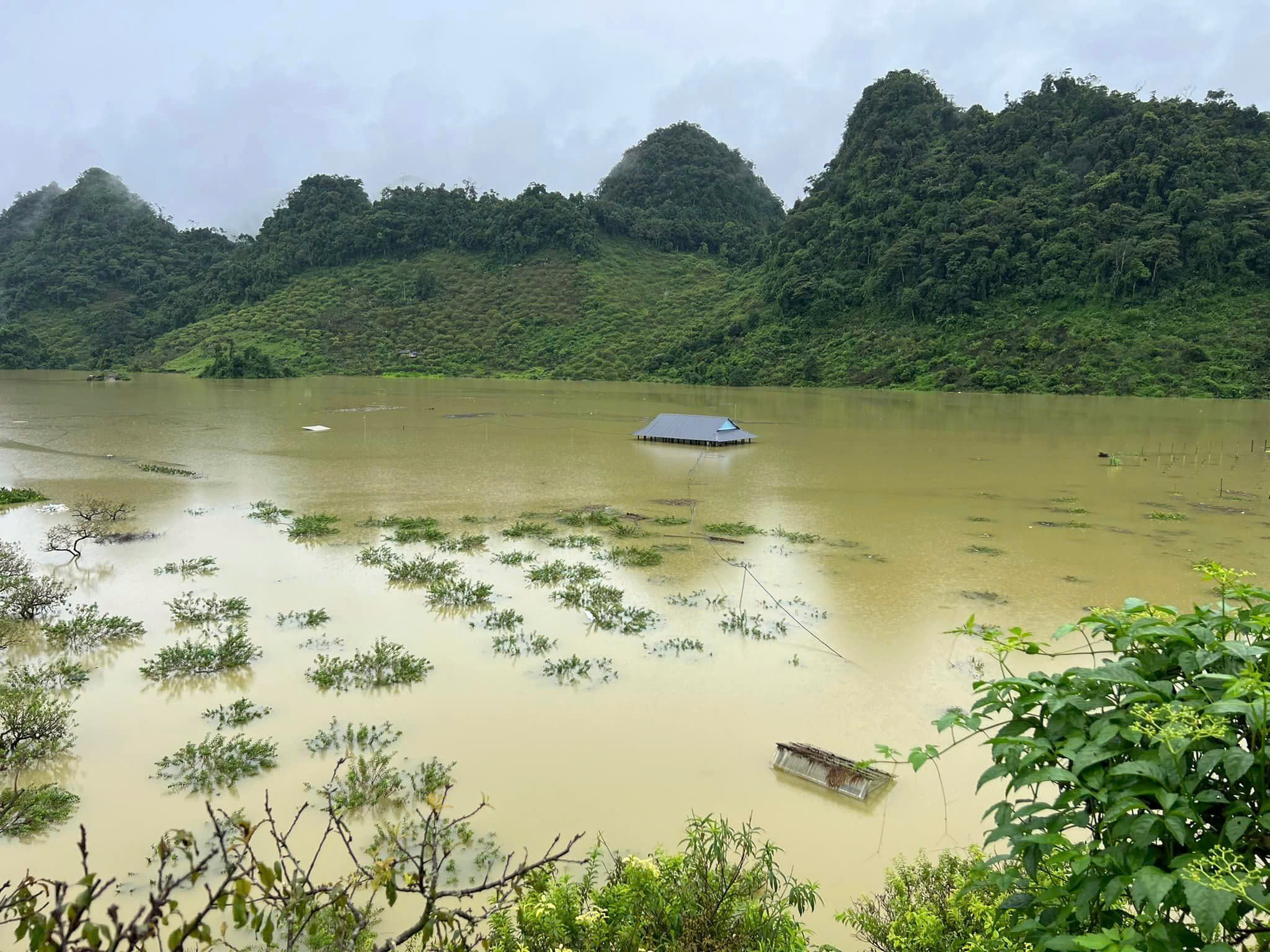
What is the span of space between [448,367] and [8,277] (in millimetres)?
53626

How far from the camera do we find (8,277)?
253ft

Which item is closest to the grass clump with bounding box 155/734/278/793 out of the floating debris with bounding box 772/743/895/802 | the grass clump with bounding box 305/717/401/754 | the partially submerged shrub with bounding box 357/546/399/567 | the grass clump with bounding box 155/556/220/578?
the grass clump with bounding box 305/717/401/754

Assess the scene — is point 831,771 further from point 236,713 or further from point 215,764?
point 236,713

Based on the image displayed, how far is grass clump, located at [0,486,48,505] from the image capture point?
14.0 metres

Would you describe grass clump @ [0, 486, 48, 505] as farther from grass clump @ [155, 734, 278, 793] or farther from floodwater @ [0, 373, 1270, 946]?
grass clump @ [155, 734, 278, 793]

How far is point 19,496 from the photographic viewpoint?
14.2 metres

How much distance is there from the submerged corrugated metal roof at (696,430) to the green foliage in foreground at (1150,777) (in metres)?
19.5

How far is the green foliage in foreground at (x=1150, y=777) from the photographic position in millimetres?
1918

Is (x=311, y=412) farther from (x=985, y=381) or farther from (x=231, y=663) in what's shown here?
(x=985, y=381)

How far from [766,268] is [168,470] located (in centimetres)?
5260

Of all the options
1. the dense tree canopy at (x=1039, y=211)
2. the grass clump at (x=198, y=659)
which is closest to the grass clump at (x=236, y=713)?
the grass clump at (x=198, y=659)

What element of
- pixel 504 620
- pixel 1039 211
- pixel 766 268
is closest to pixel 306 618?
pixel 504 620

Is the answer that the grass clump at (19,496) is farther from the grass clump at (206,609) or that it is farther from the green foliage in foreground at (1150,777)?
the green foliage in foreground at (1150,777)

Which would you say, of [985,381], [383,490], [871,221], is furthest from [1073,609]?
[871,221]
